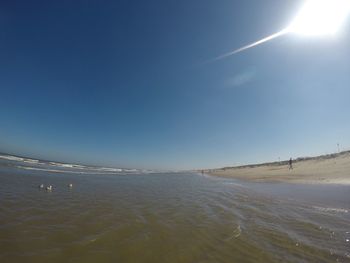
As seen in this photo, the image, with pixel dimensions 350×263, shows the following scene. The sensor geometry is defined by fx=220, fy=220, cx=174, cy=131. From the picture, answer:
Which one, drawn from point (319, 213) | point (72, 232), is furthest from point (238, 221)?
point (72, 232)

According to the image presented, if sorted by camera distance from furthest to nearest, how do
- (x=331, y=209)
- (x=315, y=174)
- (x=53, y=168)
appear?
(x=53, y=168), (x=315, y=174), (x=331, y=209)

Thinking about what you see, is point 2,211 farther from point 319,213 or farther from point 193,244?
point 319,213

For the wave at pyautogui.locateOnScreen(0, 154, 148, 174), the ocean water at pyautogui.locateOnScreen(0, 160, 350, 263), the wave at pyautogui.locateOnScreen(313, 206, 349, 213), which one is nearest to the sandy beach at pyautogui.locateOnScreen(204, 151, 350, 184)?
the wave at pyautogui.locateOnScreen(313, 206, 349, 213)

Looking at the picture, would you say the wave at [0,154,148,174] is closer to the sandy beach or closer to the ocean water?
the ocean water

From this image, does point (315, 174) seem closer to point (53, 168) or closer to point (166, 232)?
point (166, 232)

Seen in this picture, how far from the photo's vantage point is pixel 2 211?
7012 millimetres

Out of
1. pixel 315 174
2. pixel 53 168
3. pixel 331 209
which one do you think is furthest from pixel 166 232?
pixel 53 168

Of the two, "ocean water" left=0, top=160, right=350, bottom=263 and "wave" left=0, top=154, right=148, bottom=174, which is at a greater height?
"wave" left=0, top=154, right=148, bottom=174

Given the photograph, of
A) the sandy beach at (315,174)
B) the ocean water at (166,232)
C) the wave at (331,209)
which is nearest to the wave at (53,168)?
the ocean water at (166,232)

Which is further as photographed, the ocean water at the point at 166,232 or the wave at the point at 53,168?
the wave at the point at 53,168

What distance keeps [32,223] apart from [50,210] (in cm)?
166

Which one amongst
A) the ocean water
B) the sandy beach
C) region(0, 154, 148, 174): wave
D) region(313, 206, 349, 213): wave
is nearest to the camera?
the ocean water

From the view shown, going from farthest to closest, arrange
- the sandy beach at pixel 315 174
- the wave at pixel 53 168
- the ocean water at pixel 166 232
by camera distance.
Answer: the wave at pixel 53 168 → the sandy beach at pixel 315 174 → the ocean water at pixel 166 232

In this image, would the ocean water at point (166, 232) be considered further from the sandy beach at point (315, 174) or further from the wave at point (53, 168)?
the wave at point (53, 168)
